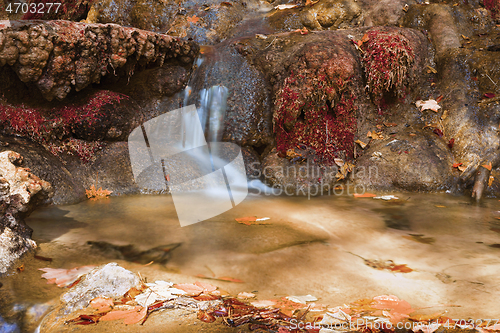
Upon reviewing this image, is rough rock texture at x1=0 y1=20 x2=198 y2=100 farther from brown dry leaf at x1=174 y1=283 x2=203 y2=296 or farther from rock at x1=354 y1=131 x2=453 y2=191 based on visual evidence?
rock at x1=354 y1=131 x2=453 y2=191

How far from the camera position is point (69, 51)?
4023mm

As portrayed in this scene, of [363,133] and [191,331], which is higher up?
[363,133]

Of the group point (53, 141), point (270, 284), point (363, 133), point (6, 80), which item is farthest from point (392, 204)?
point (6, 80)

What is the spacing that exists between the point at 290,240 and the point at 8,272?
2.13m

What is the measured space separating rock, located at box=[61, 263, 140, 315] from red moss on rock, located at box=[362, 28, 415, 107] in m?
5.03

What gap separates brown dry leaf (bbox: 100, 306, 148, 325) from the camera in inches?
62.1

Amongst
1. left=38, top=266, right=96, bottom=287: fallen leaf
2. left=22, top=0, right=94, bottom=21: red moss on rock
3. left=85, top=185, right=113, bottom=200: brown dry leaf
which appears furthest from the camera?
left=22, top=0, right=94, bottom=21: red moss on rock

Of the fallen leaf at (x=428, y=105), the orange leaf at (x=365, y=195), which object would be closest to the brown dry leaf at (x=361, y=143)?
the orange leaf at (x=365, y=195)

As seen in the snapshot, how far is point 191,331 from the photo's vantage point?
1479mm

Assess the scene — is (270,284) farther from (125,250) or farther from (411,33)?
(411,33)

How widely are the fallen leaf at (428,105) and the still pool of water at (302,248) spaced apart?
194 cm

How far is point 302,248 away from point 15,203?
235cm

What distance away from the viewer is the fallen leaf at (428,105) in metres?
5.41
